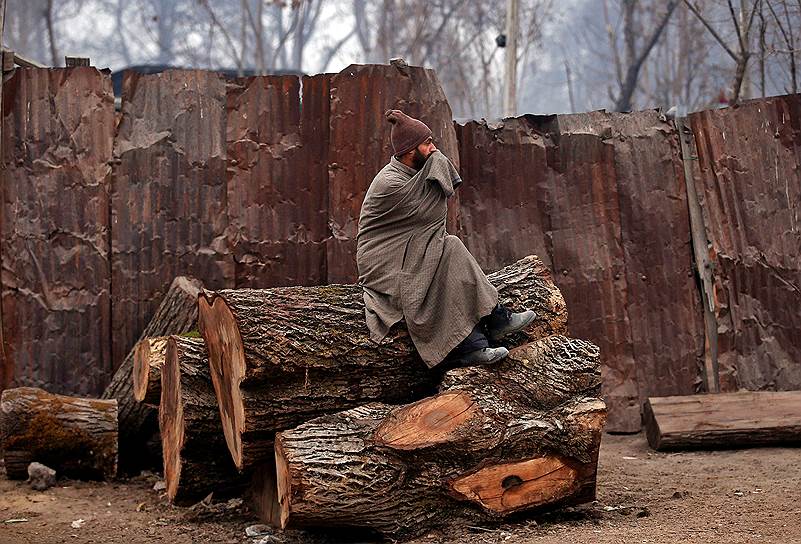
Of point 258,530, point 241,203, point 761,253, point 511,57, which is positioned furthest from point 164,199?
point 511,57

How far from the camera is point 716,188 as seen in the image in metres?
8.09

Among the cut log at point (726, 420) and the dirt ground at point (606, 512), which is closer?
the dirt ground at point (606, 512)

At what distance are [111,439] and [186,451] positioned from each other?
97 cm

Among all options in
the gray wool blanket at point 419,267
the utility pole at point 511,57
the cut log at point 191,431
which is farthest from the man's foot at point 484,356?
the utility pole at point 511,57

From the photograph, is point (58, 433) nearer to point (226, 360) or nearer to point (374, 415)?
point (226, 360)

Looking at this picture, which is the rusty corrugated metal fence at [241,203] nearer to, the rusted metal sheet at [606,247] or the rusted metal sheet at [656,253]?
the rusted metal sheet at [606,247]

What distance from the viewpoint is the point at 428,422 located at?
17.3 ft

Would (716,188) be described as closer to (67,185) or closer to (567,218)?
(567,218)

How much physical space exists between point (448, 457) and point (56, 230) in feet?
12.0

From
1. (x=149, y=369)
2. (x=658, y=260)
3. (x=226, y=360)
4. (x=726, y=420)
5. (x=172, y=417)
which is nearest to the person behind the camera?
(x=226, y=360)

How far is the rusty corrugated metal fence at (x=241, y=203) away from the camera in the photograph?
743 centimetres

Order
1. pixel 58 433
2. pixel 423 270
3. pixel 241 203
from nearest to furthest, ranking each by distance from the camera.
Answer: pixel 423 270
pixel 58 433
pixel 241 203

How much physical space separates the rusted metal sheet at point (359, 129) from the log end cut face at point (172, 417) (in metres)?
1.65

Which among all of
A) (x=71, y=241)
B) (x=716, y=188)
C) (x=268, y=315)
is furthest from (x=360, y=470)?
(x=716, y=188)
